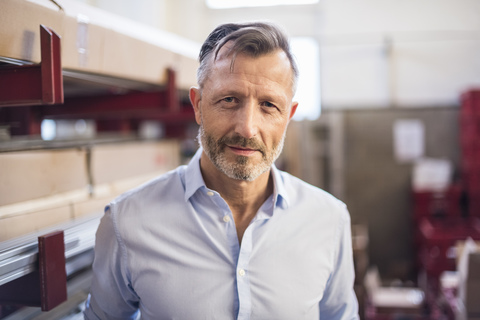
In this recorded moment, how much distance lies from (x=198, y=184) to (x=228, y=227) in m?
0.15

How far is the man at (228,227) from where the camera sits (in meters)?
1.04

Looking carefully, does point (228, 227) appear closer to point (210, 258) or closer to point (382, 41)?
point (210, 258)

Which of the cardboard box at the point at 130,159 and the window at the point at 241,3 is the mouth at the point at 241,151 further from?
the window at the point at 241,3

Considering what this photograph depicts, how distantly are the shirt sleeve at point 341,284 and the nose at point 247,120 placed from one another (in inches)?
16.9

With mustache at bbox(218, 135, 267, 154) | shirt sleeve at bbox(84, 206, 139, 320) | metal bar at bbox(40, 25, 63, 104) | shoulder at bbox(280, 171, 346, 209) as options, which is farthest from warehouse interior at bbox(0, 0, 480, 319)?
shoulder at bbox(280, 171, 346, 209)

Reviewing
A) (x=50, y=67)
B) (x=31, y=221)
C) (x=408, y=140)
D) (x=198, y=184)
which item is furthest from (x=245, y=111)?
(x=408, y=140)

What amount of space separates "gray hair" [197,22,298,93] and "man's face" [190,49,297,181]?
18mm

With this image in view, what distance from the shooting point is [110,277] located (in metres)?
1.10

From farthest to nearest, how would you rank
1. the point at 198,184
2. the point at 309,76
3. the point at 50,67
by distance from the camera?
the point at 309,76 → the point at 198,184 → the point at 50,67

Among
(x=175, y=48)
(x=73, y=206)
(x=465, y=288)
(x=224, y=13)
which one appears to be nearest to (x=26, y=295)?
(x=73, y=206)

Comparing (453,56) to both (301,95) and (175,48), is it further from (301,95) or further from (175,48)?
(175,48)

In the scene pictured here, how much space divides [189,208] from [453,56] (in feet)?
16.1

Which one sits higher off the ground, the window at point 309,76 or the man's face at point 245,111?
the window at point 309,76

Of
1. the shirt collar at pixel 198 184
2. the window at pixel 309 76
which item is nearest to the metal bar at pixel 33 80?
the shirt collar at pixel 198 184
